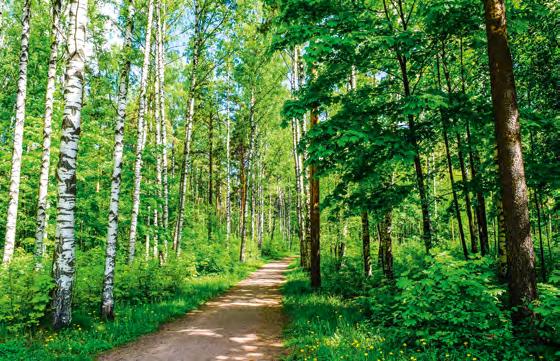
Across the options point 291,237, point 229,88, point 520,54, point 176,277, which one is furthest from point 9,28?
point 291,237

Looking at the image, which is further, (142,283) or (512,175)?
(142,283)

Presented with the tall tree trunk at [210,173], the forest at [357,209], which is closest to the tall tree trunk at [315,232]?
the forest at [357,209]

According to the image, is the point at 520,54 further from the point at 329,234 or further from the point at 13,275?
the point at 13,275

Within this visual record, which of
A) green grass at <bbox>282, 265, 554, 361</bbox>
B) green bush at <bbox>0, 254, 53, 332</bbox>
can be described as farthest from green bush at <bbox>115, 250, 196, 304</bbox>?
green grass at <bbox>282, 265, 554, 361</bbox>

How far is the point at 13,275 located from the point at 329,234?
13159mm

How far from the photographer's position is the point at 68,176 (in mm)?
6457

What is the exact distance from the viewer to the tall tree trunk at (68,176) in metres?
6.39

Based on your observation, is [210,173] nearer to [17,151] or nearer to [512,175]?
[17,151]

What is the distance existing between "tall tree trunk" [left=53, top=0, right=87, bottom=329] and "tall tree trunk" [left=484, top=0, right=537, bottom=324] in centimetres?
792

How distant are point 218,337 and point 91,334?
2591 mm

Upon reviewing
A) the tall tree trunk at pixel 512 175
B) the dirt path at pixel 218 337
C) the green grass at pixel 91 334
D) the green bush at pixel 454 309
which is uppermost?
the tall tree trunk at pixel 512 175

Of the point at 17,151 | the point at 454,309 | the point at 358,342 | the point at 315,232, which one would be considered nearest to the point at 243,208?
the point at 315,232

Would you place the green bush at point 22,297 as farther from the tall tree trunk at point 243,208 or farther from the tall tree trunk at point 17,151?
the tall tree trunk at point 243,208

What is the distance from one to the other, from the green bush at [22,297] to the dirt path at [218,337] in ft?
5.99
